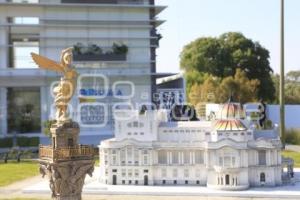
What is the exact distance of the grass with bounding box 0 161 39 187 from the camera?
40.7 meters

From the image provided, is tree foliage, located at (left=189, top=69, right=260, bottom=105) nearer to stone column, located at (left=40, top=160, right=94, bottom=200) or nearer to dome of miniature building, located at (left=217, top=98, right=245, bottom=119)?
dome of miniature building, located at (left=217, top=98, right=245, bottom=119)

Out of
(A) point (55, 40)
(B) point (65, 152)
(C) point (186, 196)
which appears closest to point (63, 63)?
(B) point (65, 152)

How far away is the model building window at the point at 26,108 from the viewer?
66375 millimetres

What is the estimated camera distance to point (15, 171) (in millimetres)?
44500

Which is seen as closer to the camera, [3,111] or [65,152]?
[65,152]

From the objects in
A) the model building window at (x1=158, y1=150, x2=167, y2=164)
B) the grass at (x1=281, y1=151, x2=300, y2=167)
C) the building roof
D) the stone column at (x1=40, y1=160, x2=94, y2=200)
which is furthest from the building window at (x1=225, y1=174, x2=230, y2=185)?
the stone column at (x1=40, y1=160, x2=94, y2=200)

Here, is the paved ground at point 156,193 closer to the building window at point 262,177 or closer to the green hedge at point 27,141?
the building window at point 262,177

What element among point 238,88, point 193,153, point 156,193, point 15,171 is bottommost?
point 156,193

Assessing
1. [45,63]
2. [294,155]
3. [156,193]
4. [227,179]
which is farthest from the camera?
[294,155]

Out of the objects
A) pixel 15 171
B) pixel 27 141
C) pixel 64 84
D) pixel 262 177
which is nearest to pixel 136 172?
pixel 262 177

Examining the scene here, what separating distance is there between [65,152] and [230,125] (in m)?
19.7

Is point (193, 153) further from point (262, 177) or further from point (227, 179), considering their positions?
point (262, 177)

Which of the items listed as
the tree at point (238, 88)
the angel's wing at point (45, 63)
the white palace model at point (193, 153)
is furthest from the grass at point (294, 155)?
the angel's wing at point (45, 63)

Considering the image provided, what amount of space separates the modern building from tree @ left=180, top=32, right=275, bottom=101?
13662 millimetres
